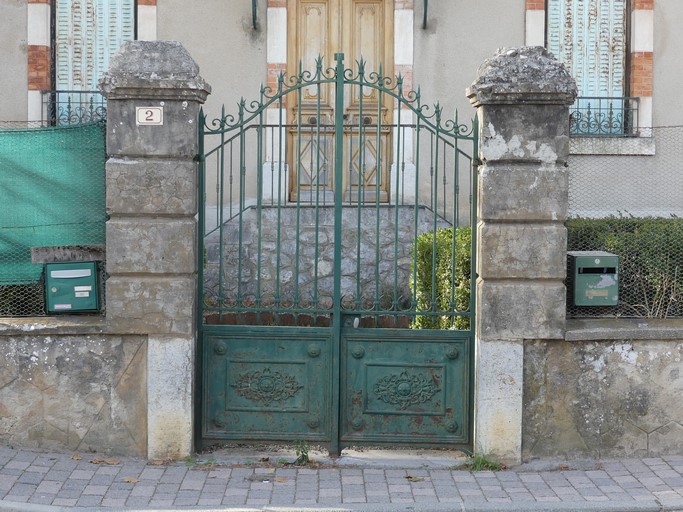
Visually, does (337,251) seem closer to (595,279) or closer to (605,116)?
(595,279)

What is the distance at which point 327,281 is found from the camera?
33.9ft

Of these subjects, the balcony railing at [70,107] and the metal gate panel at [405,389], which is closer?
the metal gate panel at [405,389]

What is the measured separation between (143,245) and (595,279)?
3.17 metres

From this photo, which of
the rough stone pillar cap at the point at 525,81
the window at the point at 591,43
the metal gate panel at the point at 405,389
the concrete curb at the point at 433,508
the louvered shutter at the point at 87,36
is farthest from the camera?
the window at the point at 591,43

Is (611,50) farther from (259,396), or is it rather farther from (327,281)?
(259,396)

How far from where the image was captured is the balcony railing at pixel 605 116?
11930 mm

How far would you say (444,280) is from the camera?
25.8ft

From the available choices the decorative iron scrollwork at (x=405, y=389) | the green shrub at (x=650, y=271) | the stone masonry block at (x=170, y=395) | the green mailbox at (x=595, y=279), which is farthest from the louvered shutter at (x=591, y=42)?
the stone masonry block at (x=170, y=395)

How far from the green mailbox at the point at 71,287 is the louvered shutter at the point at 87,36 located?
5567 millimetres

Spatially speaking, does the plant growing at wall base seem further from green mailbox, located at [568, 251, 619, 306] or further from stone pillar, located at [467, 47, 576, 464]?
green mailbox, located at [568, 251, 619, 306]

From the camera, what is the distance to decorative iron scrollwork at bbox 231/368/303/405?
680 cm

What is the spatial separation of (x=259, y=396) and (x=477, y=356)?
155cm

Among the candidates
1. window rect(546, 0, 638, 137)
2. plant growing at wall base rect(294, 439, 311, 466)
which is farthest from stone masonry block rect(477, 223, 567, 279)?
window rect(546, 0, 638, 137)

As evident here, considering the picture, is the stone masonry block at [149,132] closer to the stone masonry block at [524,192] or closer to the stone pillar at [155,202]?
the stone pillar at [155,202]
